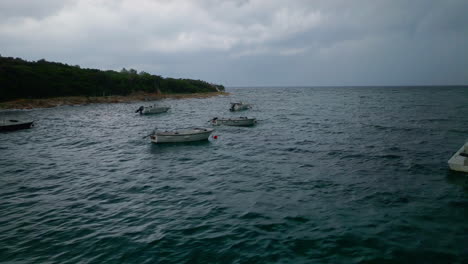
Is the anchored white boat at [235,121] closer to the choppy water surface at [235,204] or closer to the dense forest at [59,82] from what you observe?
the choppy water surface at [235,204]

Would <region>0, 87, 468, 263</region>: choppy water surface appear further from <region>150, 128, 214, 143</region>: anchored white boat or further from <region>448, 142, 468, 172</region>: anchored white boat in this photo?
<region>150, 128, 214, 143</region>: anchored white boat

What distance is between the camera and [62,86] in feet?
290

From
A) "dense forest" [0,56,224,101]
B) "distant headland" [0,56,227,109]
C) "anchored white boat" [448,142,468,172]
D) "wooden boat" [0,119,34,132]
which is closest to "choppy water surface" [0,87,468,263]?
"anchored white boat" [448,142,468,172]

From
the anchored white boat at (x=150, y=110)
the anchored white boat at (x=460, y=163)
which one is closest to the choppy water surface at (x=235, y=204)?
the anchored white boat at (x=460, y=163)

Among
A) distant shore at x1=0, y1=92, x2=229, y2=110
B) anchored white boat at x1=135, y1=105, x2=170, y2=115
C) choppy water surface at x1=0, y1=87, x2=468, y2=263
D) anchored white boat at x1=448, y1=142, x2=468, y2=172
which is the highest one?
distant shore at x1=0, y1=92, x2=229, y2=110

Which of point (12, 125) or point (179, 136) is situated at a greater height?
point (12, 125)

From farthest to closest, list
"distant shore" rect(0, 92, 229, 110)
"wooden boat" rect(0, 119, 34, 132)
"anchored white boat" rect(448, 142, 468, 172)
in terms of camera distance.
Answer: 1. "distant shore" rect(0, 92, 229, 110)
2. "wooden boat" rect(0, 119, 34, 132)
3. "anchored white boat" rect(448, 142, 468, 172)

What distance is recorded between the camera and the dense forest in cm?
7550

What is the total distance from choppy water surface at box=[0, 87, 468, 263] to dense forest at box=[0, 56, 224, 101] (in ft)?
213

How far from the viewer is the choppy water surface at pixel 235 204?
9453 millimetres

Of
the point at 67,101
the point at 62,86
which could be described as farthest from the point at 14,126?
the point at 62,86

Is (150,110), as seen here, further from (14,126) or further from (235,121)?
(235,121)

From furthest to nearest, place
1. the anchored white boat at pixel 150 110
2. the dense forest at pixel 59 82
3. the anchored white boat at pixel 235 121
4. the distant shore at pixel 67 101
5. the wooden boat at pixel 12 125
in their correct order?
1. the dense forest at pixel 59 82
2. the distant shore at pixel 67 101
3. the anchored white boat at pixel 150 110
4. the anchored white boat at pixel 235 121
5. the wooden boat at pixel 12 125

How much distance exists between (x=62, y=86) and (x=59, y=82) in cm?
303
